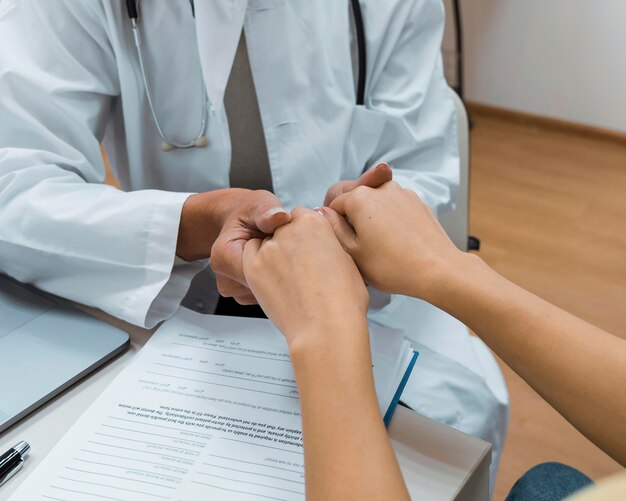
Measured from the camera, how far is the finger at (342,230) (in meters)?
0.80

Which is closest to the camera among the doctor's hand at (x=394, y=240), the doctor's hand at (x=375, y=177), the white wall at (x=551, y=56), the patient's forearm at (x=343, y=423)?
the patient's forearm at (x=343, y=423)

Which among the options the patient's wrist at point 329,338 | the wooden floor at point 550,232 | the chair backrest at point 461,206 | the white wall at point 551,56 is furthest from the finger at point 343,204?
the white wall at point 551,56

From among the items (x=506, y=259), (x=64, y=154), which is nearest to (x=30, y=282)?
(x=64, y=154)

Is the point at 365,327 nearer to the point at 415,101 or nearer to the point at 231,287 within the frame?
the point at 231,287

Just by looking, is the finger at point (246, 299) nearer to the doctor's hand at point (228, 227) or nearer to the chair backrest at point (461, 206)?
the doctor's hand at point (228, 227)

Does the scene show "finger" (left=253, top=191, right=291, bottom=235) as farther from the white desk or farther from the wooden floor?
the wooden floor

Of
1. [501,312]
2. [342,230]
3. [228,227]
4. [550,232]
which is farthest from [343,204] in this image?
[550,232]

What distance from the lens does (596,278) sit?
213 centimetres

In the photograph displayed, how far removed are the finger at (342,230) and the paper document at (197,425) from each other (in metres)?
0.10

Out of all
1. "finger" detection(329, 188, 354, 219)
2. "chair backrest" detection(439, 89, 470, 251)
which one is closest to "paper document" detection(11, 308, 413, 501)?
"finger" detection(329, 188, 354, 219)

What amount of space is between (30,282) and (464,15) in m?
2.57

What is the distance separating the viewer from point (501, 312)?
0.67 meters

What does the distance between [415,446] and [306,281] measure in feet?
0.59

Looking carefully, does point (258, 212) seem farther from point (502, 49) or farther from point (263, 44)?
point (502, 49)
